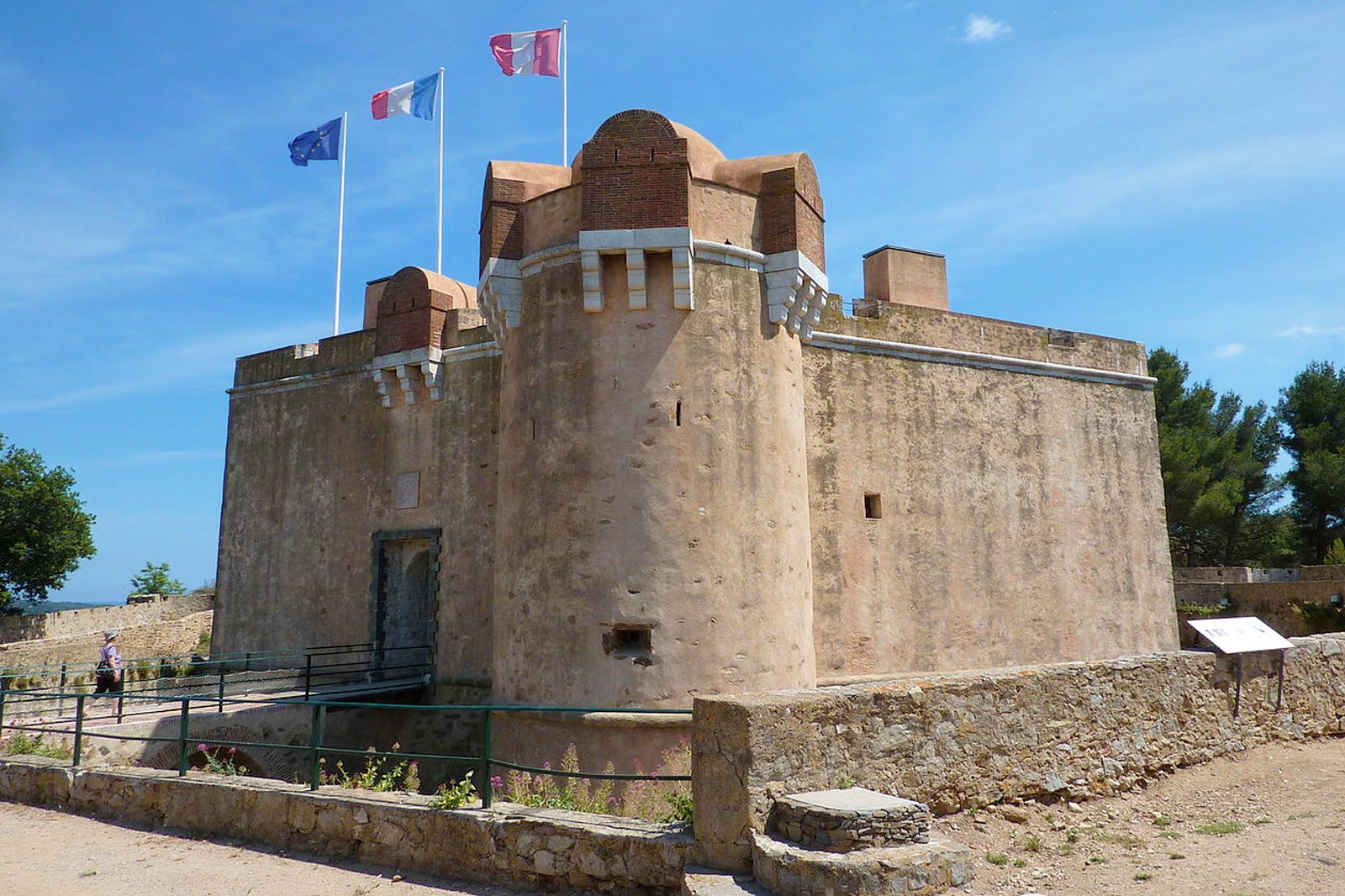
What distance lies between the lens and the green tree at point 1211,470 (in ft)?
117

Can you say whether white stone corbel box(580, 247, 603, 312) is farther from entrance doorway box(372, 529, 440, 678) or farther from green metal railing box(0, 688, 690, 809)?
entrance doorway box(372, 529, 440, 678)

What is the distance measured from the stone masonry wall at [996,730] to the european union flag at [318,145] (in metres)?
Result: 20.0

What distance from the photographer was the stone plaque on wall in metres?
16.8

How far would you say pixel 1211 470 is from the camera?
3722 centimetres

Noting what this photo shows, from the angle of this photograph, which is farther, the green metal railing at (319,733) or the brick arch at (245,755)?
the brick arch at (245,755)

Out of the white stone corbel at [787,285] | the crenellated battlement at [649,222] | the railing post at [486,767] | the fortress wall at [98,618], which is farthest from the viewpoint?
the fortress wall at [98,618]

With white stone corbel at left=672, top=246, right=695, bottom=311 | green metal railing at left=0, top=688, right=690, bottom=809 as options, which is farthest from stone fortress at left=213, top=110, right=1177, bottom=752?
green metal railing at left=0, top=688, right=690, bottom=809

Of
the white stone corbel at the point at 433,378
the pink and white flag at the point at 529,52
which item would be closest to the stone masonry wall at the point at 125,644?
the white stone corbel at the point at 433,378

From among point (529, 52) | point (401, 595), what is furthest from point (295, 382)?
point (529, 52)

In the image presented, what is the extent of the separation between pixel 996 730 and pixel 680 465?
5384mm

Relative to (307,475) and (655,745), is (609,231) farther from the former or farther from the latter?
(307,475)

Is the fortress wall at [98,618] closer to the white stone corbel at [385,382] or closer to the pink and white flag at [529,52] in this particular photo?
the white stone corbel at [385,382]

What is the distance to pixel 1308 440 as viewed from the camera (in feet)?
129

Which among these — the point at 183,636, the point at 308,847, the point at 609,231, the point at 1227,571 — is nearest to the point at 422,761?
the point at 308,847
